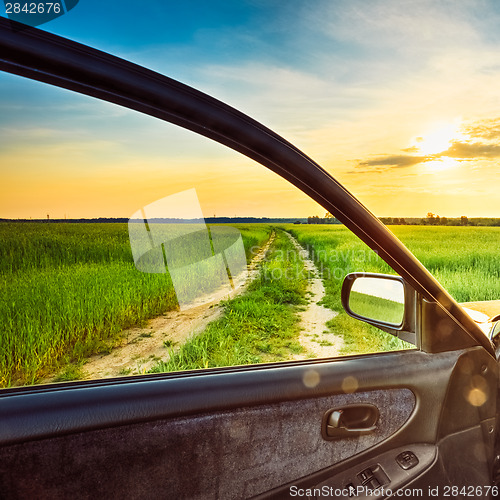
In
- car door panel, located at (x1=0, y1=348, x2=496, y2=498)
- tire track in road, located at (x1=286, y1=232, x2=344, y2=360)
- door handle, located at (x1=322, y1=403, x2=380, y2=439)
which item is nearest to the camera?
car door panel, located at (x1=0, y1=348, x2=496, y2=498)

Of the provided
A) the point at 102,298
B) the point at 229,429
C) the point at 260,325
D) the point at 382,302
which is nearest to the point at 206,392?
the point at 229,429

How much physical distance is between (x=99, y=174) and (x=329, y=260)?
963mm

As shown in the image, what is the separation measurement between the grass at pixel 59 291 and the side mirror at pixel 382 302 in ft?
2.44

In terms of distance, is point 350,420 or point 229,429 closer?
point 229,429

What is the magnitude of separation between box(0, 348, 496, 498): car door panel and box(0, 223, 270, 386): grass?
0.34ft

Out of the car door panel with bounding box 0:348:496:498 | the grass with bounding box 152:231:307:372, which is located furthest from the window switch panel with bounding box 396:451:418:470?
the grass with bounding box 152:231:307:372

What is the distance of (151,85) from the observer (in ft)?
3.26

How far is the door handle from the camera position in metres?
1.32

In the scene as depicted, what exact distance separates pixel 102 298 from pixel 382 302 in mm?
993

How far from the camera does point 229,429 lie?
1.19 meters

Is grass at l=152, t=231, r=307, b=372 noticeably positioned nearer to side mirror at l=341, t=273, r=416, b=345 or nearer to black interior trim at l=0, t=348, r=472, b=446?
black interior trim at l=0, t=348, r=472, b=446

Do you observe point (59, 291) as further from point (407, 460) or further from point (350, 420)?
point (407, 460)

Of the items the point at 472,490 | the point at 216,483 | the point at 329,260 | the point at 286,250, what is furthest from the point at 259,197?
the point at 472,490

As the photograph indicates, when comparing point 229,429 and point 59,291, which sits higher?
point 59,291
